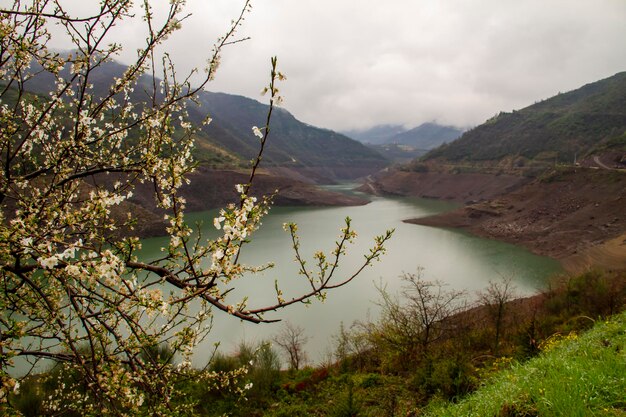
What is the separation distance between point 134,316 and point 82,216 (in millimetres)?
1018

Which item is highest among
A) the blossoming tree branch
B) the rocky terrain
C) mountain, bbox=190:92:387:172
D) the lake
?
mountain, bbox=190:92:387:172

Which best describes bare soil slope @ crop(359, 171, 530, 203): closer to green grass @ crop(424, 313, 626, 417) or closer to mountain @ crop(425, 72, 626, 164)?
mountain @ crop(425, 72, 626, 164)

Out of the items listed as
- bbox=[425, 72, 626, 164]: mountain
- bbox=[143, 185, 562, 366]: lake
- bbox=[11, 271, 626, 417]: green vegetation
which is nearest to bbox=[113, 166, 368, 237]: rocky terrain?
bbox=[143, 185, 562, 366]: lake

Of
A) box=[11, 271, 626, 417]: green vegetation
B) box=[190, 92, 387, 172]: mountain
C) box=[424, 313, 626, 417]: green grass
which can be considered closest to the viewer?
box=[424, 313, 626, 417]: green grass

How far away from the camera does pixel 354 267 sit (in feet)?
90.1

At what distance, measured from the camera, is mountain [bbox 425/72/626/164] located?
232 ft

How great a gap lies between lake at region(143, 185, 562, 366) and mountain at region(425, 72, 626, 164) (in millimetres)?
34956

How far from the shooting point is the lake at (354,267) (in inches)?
675

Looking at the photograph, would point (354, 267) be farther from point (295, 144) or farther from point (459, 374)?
point (295, 144)

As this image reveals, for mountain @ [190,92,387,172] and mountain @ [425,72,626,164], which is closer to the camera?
mountain @ [425,72,626,164]

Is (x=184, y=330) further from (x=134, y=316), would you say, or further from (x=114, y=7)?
(x=114, y=7)

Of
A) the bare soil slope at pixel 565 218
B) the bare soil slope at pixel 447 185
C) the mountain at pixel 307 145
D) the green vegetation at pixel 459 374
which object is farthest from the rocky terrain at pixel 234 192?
the mountain at pixel 307 145

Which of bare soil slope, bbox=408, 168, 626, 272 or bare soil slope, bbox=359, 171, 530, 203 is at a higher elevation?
bare soil slope, bbox=359, 171, 530, 203

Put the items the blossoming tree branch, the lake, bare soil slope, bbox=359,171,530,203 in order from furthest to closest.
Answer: bare soil slope, bbox=359,171,530,203 < the lake < the blossoming tree branch
